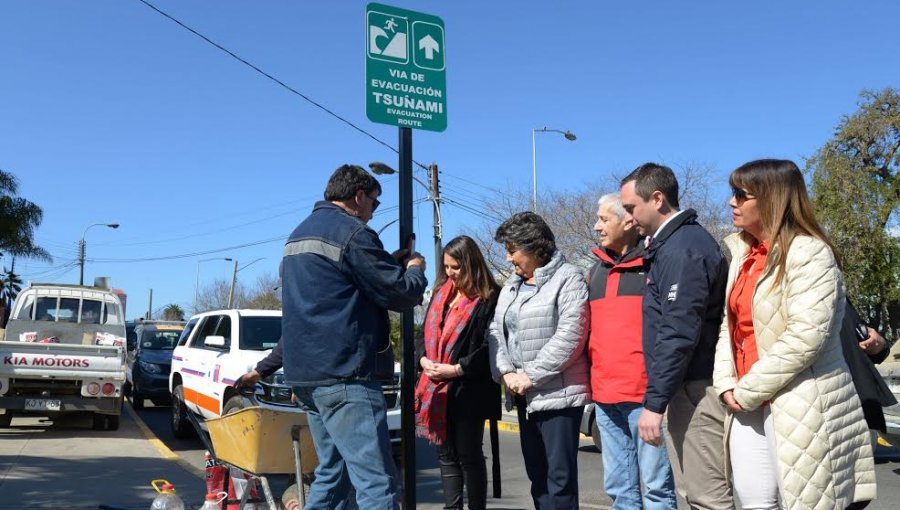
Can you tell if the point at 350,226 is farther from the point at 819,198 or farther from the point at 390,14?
the point at 819,198

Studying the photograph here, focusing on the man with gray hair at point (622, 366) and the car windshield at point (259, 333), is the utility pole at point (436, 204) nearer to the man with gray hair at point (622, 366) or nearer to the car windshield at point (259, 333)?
the car windshield at point (259, 333)

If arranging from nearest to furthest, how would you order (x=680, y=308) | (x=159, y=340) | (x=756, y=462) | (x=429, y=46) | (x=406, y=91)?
(x=756, y=462) → (x=680, y=308) → (x=406, y=91) → (x=429, y=46) → (x=159, y=340)

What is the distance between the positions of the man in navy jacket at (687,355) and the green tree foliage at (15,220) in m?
28.9

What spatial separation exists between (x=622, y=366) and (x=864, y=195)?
24162 mm

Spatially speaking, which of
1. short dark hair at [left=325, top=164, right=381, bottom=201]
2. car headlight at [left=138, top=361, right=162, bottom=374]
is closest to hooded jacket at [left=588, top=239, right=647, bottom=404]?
short dark hair at [left=325, top=164, right=381, bottom=201]

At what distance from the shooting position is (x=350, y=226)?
3.90 metres

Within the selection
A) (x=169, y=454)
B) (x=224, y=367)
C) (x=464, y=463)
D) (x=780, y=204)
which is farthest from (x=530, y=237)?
(x=169, y=454)

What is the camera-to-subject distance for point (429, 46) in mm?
4617

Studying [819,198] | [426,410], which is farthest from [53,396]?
[819,198]

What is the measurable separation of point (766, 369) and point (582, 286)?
4.95 ft

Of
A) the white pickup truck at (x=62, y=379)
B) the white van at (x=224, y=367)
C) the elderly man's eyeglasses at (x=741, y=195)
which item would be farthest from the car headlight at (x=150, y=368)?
the elderly man's eyeglasses at (x=741, y=195)

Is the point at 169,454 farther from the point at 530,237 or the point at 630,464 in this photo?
the point at 630,464

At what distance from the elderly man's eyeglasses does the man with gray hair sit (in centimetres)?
79

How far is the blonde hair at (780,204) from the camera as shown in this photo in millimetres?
3018
